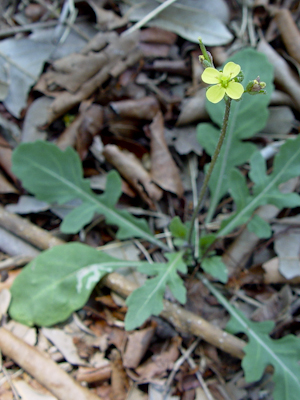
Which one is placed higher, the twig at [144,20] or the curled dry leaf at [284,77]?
the twig at [144,20]

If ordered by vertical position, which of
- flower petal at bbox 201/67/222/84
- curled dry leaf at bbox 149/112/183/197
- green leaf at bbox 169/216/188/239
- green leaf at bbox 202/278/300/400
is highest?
flower petal at bbox 201/67/222/84

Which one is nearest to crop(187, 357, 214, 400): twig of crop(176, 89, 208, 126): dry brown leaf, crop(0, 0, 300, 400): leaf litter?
crop(0, 0, 300, 400): leaf litter

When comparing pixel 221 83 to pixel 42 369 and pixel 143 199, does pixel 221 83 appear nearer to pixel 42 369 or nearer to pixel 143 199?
pixel 143 199

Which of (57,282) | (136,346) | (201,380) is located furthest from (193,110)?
(201,380)

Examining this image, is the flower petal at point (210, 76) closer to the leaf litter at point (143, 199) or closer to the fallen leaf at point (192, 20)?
the leaf litter at point (143, 199)

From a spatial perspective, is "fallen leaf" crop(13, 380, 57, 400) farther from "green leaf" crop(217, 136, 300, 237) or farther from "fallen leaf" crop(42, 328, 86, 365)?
"green leaf" crop(217, 136, 300, 237)


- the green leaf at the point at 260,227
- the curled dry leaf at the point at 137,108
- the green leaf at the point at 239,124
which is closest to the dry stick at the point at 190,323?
the green leaf at the point at 260,227

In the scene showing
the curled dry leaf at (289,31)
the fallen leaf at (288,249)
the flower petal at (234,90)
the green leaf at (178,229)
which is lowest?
the fallen leaf at (288,249)
